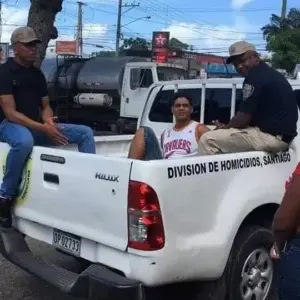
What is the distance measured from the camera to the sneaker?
4367 mm

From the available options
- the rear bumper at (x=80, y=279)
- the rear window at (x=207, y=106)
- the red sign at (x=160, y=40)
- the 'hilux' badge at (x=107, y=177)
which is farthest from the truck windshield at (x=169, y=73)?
the 'hilux' badge at (x=107, y=177)

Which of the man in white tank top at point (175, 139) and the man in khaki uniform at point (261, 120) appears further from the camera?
the man in white tank top at point (175, 139)

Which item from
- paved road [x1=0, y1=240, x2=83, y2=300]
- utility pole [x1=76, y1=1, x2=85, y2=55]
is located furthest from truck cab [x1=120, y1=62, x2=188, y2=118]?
utility pole [x1=76, y1=1, x2=85, y2=55]

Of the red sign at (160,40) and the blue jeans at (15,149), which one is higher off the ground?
the red sign at (160,40)

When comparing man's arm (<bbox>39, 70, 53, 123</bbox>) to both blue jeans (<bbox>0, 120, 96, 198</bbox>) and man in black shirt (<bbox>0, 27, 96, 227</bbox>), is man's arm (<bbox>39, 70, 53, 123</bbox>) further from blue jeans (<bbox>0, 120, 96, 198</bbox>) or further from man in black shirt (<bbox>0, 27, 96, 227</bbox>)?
blue jeans (<bbox>0, 120, 96, 198</bbox>)

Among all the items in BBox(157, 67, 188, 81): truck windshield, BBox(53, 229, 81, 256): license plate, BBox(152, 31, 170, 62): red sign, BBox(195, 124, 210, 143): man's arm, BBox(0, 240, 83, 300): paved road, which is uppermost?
BBox(152, 31, 170, 62): red sign

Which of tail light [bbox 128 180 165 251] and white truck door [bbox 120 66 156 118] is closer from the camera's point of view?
tail light [bbox 128 180 165 251]

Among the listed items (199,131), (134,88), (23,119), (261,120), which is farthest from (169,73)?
(261,120)

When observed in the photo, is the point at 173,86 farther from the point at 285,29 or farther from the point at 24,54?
the point at 285,29

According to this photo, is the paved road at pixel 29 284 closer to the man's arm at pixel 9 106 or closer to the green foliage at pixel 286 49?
the man's arm at pixel 9 106

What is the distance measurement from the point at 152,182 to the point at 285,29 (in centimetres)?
3532

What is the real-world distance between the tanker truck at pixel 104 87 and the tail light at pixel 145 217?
14276 mm

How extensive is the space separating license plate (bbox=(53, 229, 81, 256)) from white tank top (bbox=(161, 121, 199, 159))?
1.21 meters

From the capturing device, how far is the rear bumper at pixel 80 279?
339 cm
